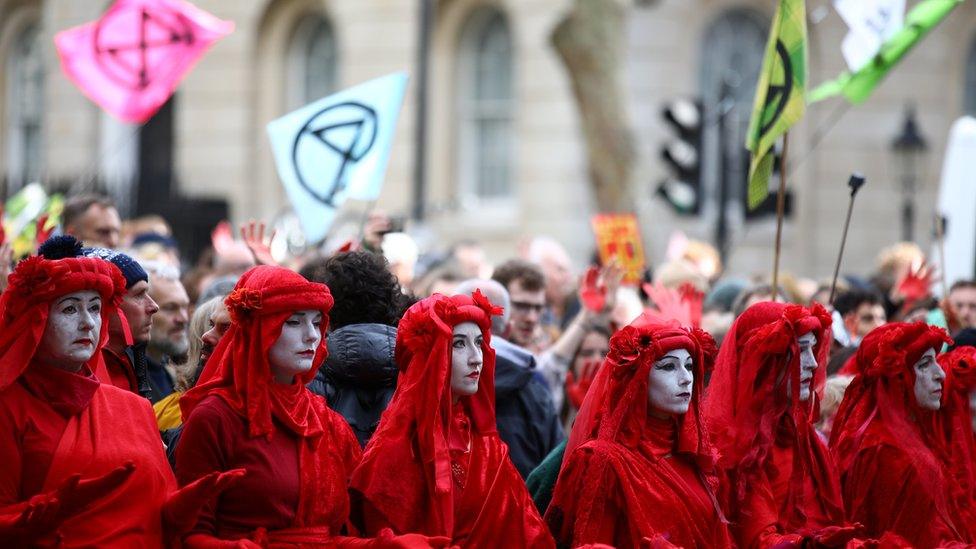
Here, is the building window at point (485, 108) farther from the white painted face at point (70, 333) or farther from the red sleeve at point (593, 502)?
the white painted face at point (70, 333)

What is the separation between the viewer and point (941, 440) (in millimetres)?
6832

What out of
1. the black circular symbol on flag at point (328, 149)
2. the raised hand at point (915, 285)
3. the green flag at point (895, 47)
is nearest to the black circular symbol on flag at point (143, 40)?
the black circular symbol on flag at point (328, 149)

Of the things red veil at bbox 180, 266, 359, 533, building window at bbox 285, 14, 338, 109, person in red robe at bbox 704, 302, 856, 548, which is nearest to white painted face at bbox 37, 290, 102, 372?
red veil at bbox 180, 266, 359, 533

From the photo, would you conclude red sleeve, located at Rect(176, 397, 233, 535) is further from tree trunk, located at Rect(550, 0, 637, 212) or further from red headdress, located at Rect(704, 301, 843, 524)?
tree trunk, located at Rect(550, 0, 637, 212)

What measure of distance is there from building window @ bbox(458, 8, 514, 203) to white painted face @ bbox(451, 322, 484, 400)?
17.1 metres

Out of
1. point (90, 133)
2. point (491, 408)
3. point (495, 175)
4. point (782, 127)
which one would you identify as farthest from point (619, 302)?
point (90, 133)

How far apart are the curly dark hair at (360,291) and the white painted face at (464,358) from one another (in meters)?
0.76

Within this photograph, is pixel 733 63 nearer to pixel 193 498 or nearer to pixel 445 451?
pixel 445 451

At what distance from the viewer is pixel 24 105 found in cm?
2744

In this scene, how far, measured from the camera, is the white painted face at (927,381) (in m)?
6.72

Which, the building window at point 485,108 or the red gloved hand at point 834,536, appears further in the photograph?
the building window at point 485,108

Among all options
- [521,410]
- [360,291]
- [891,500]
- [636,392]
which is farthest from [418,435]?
[891,500]

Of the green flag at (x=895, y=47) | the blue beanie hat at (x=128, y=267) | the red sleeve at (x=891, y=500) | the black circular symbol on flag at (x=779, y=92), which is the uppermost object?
the green flag at (x=895, y=47)

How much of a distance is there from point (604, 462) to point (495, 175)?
Answer: 57.8 feet
